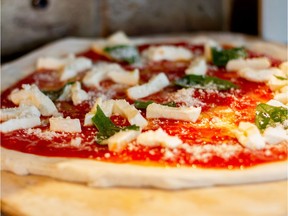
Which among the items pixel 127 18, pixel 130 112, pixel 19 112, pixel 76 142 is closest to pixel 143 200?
pixel 76 142

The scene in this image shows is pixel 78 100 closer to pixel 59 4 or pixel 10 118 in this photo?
pixel 10 118

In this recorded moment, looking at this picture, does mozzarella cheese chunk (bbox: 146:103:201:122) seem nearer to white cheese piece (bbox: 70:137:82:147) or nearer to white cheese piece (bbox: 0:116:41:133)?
white cheese piece (bbox: 70:137:82:147)

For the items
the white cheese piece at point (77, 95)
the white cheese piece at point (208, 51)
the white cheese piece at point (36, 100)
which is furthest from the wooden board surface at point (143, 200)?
the white cheese piece at point (208, 51)

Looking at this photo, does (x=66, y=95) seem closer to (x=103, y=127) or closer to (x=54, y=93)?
(x=54, y=93)

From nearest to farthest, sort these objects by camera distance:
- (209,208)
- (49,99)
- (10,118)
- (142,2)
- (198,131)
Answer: (209,208) < (198,131) < (10,118) < (49,99) < (142,2)

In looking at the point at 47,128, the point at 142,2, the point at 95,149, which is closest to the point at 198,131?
the point at 95,149
